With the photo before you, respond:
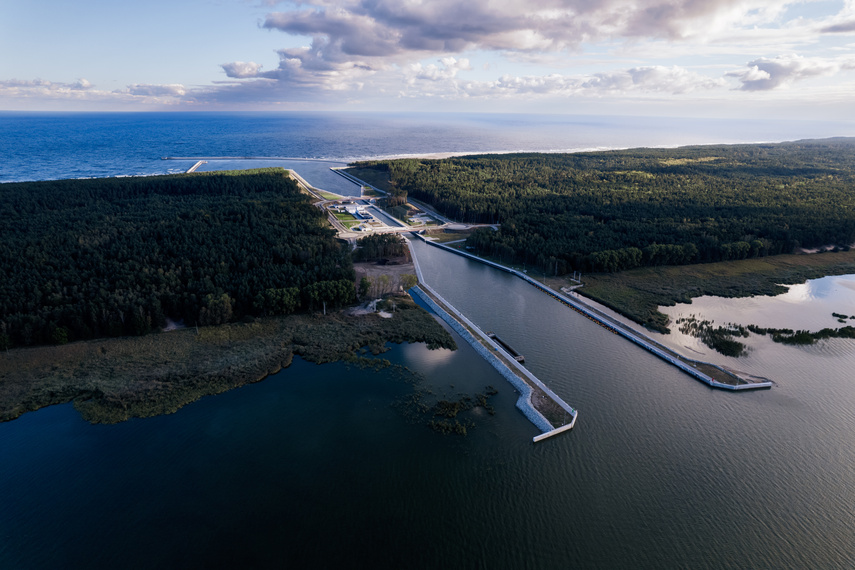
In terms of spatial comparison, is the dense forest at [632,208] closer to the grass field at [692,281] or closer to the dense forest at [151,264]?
the grass field at [692,281]

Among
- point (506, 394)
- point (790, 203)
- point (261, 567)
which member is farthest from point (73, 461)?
point (790, 203)

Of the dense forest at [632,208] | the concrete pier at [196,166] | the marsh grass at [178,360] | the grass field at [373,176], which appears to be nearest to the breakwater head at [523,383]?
the marsh grass at [178,360]

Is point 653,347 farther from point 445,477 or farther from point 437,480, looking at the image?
point 437,480

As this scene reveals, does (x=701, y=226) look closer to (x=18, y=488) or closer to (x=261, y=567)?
(x=261, y=567)

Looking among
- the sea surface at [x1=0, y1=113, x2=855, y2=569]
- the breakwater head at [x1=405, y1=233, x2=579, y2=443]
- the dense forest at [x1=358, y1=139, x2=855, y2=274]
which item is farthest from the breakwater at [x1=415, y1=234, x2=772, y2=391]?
the breakwater head at [x1=405, y1=233, x2=579, y2=443]

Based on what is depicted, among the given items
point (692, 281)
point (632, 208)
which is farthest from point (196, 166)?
point (692, 281)

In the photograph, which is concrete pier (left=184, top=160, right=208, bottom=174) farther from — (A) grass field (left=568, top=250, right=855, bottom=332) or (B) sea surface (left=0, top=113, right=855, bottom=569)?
(A) grass field (left=568, top=250, right=855, bottom=332)
